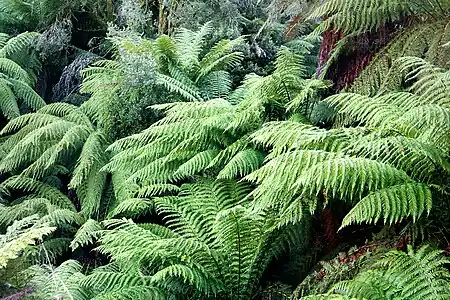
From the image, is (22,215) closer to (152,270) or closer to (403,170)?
(152,270)

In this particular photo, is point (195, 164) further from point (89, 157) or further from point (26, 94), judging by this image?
point (26, 94)

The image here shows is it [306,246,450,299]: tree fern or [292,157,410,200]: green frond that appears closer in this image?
[306,246,450,299]: tree fern

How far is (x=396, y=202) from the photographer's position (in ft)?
6.10

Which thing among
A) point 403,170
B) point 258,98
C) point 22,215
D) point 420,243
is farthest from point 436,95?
point 22,215

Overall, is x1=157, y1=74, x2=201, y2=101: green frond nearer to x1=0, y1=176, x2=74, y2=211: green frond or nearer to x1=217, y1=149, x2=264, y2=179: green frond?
x1=217, y1=149, x2=264, y2=179: green frond

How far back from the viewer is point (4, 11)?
5.04 metres

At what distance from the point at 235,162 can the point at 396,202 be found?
1.03m

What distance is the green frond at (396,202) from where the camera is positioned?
182cm

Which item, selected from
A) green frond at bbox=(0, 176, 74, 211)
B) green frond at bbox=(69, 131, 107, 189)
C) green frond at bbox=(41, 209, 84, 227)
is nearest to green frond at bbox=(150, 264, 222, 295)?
green frond at bbox=(41, 209, 84, 227)

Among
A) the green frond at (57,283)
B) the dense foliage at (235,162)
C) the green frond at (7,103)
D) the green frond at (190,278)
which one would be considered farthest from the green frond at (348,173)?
the green frond at (7,103)

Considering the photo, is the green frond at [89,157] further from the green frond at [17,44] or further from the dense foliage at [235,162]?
the green frond at [17,44]

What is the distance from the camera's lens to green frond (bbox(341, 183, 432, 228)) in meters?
1.82

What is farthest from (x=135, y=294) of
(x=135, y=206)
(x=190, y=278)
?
(x=135, y=206)

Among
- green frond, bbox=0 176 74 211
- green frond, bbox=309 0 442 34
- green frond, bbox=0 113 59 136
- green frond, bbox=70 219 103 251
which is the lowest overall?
green frond, bbox=0 176 74 211
